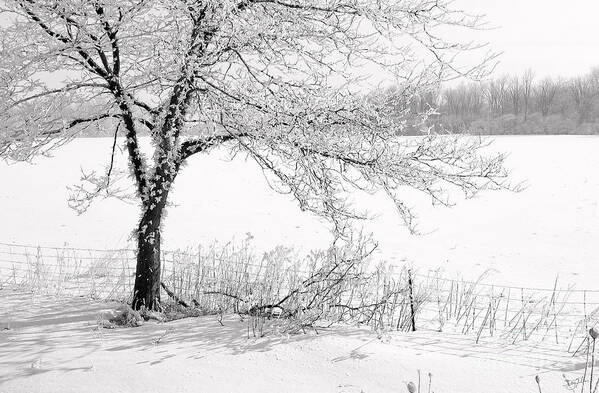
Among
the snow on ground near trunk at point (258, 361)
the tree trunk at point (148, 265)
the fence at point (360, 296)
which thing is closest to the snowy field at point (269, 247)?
the snow on ground near trunk at point (258, 361)

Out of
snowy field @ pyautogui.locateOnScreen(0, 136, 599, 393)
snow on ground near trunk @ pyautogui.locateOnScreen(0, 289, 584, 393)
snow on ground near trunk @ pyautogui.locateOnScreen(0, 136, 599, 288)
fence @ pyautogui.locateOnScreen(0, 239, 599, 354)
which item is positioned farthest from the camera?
snow on ground near trunk @ pyautogui.locateOnScreen(0, 136, 599, 288)

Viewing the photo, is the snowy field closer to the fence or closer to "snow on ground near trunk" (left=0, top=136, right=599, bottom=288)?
"snow on ground near trunk" (left=0, top=136, right=599, bottom=288)

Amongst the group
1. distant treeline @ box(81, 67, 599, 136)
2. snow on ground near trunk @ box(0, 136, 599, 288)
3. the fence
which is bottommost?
the fence

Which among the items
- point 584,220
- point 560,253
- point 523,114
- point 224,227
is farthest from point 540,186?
point 523,114

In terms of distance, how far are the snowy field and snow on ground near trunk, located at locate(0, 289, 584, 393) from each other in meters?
0.02

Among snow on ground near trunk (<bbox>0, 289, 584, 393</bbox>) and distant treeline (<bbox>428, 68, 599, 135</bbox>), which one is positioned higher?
distant treeline (<bbox>428, 68, 599, 135</bbox>)

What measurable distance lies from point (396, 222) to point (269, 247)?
546 centimetres

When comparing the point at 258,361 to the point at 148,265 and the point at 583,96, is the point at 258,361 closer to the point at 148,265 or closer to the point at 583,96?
the point at 148,265

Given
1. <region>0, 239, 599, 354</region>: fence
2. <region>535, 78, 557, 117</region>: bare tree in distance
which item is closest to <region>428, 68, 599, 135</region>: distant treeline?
<region>535, 78, 557, 117</region>: bare tree in distance

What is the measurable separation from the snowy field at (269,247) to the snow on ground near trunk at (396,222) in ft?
0.23

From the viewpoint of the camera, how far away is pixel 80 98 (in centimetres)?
554

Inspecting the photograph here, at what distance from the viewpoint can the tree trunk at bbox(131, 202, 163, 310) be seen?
645 cm

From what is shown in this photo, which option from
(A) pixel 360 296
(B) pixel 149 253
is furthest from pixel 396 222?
(B) pixel 149 253

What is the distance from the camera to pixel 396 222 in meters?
17.8
